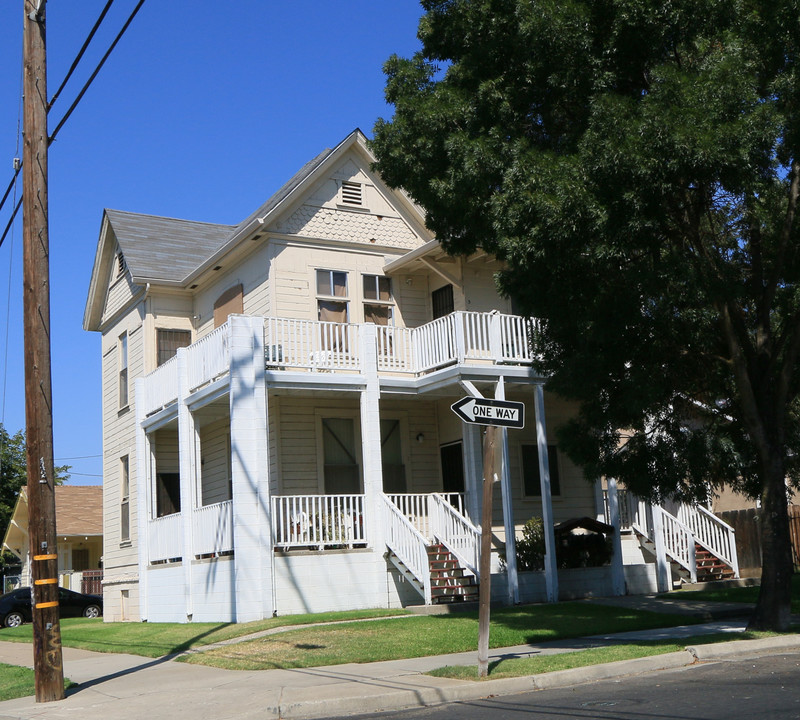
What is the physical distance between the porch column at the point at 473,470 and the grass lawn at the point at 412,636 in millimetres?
2955

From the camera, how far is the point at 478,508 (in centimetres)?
1922

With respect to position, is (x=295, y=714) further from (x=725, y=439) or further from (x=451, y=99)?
(x=451, y=99)

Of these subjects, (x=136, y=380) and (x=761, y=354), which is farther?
(x=136, y=380)

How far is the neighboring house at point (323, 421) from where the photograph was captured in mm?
18078

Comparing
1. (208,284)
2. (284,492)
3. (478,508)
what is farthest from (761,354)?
(208,284)

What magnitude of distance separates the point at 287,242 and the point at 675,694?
15.0m

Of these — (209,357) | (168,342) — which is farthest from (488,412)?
(168,342)

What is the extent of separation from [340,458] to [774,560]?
11.1 meters

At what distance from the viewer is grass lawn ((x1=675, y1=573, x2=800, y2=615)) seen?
17.1 meters

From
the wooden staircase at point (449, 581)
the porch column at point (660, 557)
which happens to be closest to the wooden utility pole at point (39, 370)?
the wooden staircase at point (449, 581)

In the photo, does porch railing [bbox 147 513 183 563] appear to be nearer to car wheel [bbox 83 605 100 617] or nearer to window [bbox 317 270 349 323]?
window [bbox 317 270 349 323]

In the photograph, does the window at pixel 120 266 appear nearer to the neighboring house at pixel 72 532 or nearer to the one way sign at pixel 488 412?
the neighboring house at pixel 72 532

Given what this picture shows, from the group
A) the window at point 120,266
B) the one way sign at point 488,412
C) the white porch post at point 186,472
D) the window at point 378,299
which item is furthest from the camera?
the window at point 120,266

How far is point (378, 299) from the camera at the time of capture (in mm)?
22578
